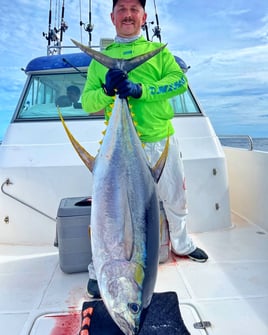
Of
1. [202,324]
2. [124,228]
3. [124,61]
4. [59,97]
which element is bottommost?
[202,324]

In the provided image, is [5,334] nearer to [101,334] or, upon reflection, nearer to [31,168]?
[101,334]

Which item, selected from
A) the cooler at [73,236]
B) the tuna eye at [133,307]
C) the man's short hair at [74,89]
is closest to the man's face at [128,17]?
the cooler at [73,236]

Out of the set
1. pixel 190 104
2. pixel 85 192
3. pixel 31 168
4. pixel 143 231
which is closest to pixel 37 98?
pixel 31 168

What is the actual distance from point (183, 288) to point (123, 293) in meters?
1.17

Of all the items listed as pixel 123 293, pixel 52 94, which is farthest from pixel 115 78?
pixel 52 94

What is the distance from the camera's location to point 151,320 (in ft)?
5.58

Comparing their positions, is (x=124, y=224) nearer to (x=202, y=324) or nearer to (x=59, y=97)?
(x=202, y=324)

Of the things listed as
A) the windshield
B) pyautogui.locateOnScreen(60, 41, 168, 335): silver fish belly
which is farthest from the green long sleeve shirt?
the windshield

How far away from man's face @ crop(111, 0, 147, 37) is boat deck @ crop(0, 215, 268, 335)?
1.67 metres

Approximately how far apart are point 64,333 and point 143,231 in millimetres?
878

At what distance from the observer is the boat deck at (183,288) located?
5.64 feet

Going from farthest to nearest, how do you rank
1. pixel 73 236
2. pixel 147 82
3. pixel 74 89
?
pixel 74 89, pixel 73 236, pixel 147 82

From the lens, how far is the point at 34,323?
5.71ft

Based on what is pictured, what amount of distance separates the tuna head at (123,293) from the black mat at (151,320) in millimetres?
525
